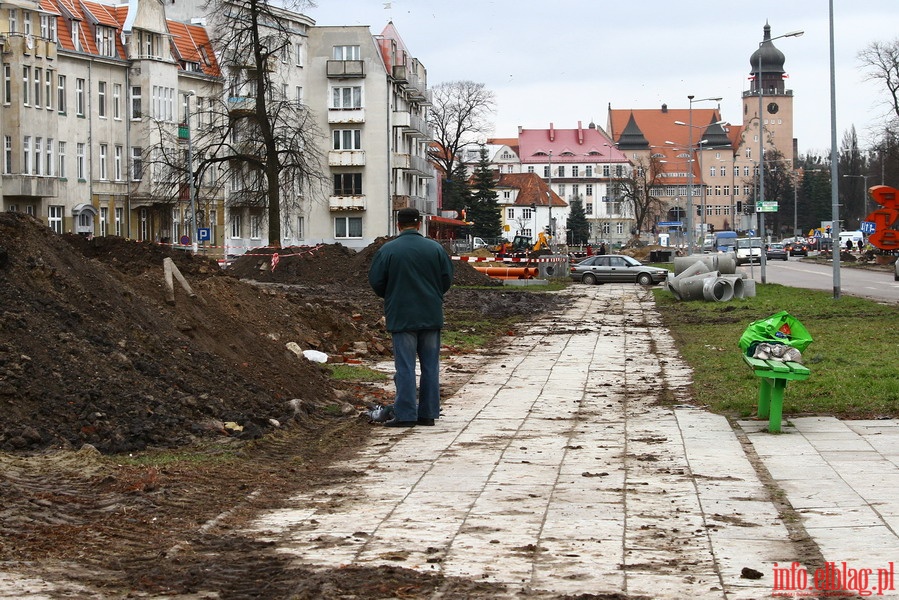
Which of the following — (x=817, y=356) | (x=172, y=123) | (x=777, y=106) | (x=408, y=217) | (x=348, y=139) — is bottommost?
(x=817, y=356)

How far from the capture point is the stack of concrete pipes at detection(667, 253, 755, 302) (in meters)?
36.0

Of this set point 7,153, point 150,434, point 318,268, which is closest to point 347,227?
point 7,153

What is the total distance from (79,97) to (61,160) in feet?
13.3

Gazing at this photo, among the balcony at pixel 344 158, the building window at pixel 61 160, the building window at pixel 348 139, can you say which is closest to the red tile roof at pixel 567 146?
the building window at pixel 348 139

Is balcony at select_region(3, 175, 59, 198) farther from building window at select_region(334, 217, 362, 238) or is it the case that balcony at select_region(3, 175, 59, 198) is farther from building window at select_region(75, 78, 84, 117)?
building window at select_region(334, 217, 362, 238)

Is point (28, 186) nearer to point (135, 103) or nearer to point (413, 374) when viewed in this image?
point (135, 103)

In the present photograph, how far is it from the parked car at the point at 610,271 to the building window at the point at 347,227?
28.7m

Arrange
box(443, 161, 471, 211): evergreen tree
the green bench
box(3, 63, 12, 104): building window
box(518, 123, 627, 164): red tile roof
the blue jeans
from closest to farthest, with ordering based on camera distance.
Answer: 1. the green bench
2. the blue jeans
3. box(3, 63, 12, 104): building window
4. box(443, 161, 471, 211): evergreen tree
5. box(518, 123, 627, 164): red tile roof

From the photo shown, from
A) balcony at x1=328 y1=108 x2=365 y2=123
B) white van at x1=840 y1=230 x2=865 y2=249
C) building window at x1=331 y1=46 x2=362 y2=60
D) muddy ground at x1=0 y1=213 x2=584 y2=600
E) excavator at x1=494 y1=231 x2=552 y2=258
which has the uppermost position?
building window at x1=331 y1=46 x2=362 y2=60

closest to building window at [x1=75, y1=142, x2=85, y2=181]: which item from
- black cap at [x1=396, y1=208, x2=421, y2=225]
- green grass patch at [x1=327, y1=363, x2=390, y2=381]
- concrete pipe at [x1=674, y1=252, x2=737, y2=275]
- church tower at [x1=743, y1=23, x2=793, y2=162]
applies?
concrete pipe at [x1=674, y1=252, x2=737, y2=275]

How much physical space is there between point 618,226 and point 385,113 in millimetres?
87840

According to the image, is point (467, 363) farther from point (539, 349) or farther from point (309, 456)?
point (309, 456)

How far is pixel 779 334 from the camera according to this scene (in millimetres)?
10930

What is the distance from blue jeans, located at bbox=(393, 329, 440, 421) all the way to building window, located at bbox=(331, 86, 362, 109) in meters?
71.8
